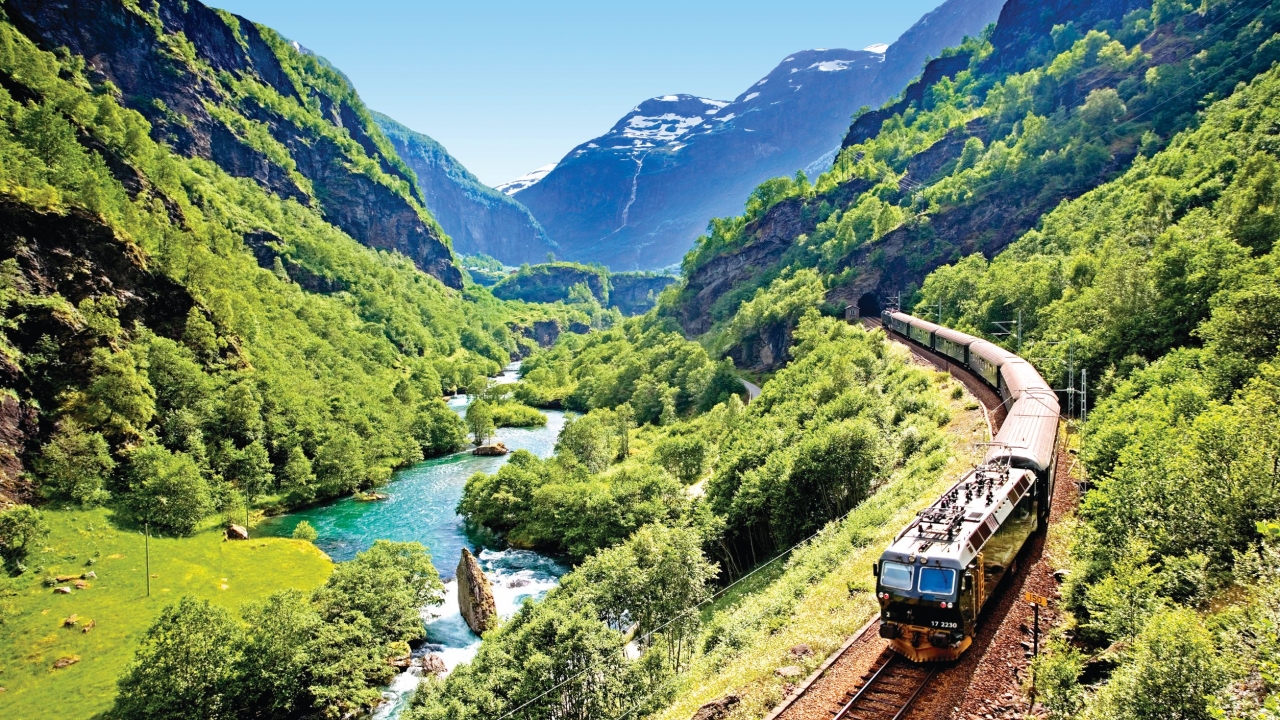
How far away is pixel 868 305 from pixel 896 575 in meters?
107

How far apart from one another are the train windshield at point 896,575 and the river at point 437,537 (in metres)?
33.9

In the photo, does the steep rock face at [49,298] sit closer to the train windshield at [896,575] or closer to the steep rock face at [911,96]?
the train windshield at [896,575]

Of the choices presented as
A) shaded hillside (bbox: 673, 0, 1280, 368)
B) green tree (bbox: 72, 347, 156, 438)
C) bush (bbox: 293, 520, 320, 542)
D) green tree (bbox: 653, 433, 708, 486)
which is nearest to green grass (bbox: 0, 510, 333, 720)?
bush (bbox: 293, 520, 320, 542)

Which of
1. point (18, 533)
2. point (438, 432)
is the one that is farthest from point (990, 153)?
point (18, 533)

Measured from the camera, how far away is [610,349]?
172 metres

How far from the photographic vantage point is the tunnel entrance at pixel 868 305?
382ft

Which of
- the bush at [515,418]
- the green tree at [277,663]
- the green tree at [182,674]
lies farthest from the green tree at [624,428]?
the green tree at [182,674]

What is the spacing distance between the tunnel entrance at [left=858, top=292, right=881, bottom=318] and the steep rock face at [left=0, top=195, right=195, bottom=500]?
113 metres

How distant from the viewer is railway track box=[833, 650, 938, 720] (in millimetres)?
16719

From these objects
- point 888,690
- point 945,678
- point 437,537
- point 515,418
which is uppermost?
point 945,678

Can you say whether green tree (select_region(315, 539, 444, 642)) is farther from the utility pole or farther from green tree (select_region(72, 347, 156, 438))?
the utility pole

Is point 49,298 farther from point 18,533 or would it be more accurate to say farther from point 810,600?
point 810,600

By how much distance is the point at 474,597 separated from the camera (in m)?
48.8

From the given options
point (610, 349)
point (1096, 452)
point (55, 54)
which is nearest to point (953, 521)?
point (1096, 452)
